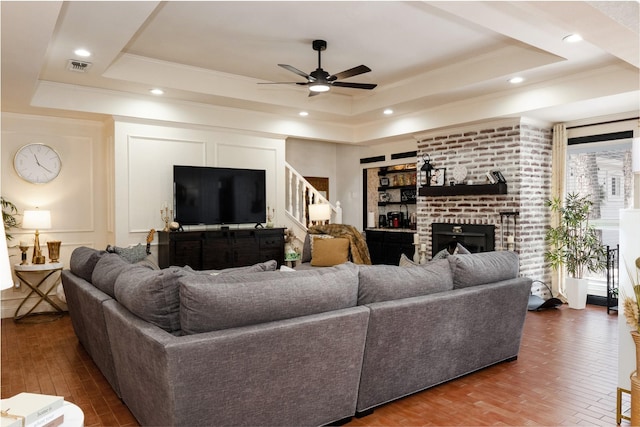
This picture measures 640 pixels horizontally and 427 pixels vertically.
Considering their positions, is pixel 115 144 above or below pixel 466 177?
above

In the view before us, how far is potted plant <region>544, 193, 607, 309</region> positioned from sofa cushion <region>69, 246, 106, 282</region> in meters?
5.59

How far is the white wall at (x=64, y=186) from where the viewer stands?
550cm

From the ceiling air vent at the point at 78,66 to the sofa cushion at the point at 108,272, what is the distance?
2.23 metres

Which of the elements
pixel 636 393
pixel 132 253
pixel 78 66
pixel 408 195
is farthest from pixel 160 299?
pixel 408 195

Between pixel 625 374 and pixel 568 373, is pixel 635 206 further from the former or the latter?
pixel 568 373

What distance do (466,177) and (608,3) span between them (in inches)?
160

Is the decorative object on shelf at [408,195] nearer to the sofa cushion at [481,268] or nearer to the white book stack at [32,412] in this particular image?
the sofa cushion at [481,268]

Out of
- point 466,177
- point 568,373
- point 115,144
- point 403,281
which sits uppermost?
point 115,144

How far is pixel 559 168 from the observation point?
6.23 m

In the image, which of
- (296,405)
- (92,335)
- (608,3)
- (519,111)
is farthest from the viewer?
(519,111)

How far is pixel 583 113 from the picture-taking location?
570cm

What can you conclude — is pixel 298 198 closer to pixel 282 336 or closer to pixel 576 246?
pixel 576 246

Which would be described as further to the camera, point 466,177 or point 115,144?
point 466,177

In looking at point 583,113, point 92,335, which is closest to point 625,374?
point 92,335
